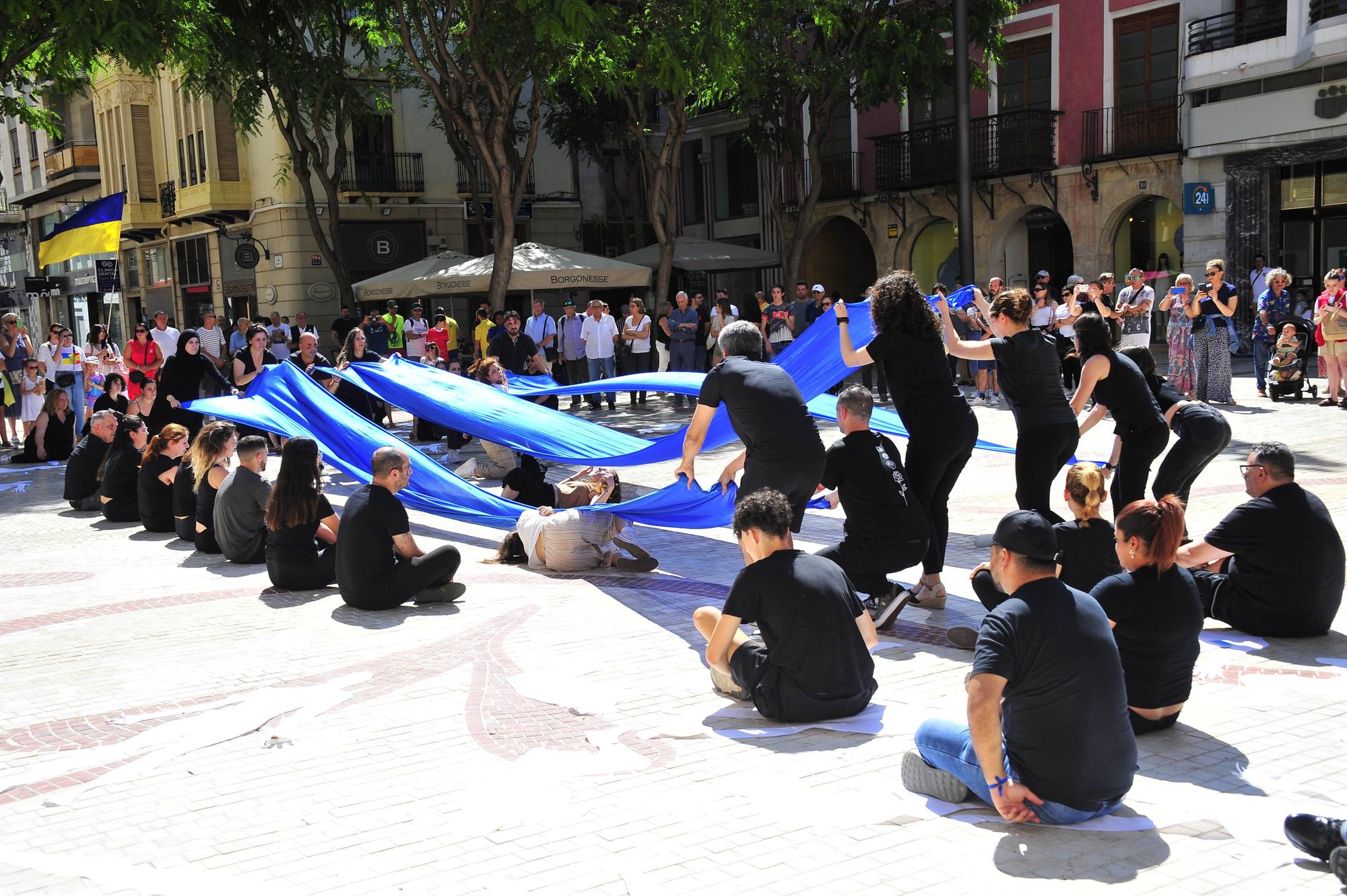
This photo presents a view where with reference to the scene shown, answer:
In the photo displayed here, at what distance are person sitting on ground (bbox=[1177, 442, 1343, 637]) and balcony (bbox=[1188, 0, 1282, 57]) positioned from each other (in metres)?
18.4

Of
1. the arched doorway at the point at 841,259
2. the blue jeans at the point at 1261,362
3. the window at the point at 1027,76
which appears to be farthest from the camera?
the arched doorway at the point at 841,259

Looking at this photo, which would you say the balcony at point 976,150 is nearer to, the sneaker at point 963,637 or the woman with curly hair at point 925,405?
the woman with curly hair at point 925,405

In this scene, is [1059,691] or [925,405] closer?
[1059,691]

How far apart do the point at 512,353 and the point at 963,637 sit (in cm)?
1087

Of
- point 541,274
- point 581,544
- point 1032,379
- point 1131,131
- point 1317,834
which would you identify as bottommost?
point 1317,834

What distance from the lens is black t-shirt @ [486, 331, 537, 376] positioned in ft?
52.2

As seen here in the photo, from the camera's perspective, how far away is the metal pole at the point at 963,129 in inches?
656

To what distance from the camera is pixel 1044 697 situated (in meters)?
3.74

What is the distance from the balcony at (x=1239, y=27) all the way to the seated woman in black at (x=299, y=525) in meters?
19.5

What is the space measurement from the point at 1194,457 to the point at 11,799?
6068mm

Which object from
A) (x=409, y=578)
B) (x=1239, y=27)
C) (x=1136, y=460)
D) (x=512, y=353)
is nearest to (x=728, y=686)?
(x=409, y=578)

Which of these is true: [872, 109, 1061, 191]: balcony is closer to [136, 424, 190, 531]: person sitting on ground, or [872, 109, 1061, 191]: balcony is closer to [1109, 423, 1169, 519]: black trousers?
[136, 424, 190, 531]: person sitting on ground

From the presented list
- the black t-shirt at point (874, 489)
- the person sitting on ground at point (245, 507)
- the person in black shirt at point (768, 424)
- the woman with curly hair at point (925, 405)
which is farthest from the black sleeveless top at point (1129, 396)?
the person sitting on ground at point (245, 507)

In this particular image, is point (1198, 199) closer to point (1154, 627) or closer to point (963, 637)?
point (963, 637)
